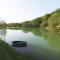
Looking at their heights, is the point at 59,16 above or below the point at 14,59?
above

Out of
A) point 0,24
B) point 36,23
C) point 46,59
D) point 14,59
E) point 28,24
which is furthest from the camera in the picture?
point 28,24

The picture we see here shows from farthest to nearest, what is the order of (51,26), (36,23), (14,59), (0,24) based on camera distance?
(36,23) → (51,26) → (0,24) → (14,59)

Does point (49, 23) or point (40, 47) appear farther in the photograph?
point (49, 23)

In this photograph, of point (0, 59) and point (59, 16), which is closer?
point (0, 59)

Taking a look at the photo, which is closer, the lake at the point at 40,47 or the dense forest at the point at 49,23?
the lake at the point at 40,47

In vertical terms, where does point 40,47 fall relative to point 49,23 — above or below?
below

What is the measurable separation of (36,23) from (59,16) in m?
28.9

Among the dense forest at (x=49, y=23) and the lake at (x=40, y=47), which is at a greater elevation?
the dense forest at (x=49, y=23)

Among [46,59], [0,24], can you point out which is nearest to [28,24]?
[0,24]

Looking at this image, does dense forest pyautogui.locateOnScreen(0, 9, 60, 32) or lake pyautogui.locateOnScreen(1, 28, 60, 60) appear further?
dense forest pyautogui.locateOnScreen(0, 9, 60, 32)

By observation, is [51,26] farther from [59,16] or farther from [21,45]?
[21,45]

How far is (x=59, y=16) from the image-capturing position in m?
75.3

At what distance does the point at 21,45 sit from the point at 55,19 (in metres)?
56.6

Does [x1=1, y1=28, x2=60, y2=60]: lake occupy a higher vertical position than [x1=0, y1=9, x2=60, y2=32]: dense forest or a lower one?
lower
